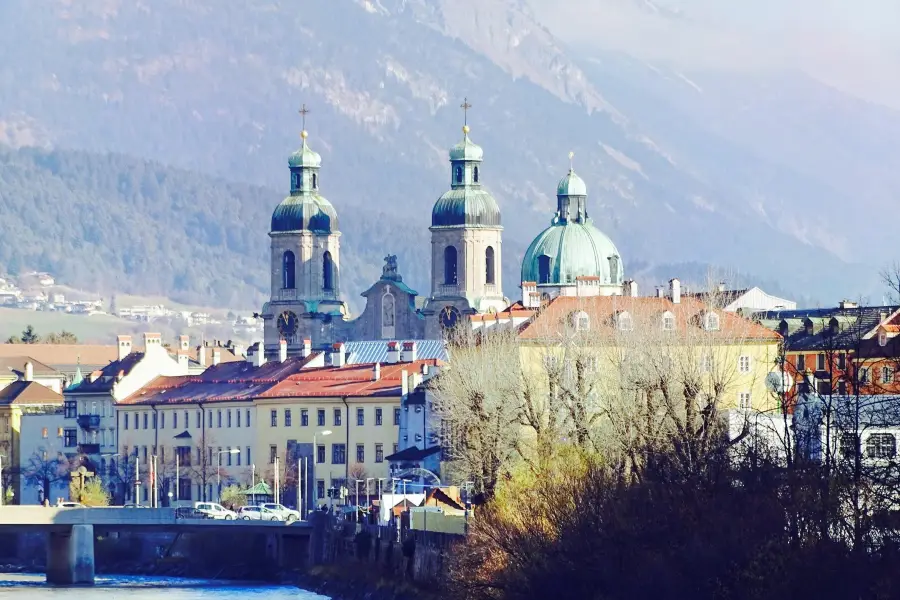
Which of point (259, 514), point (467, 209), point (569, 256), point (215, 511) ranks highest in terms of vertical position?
point (467, 209)

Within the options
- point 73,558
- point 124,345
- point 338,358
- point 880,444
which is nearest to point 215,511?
point 73,558

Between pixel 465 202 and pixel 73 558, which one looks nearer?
pixel 73 558

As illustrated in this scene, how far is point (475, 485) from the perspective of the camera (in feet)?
316

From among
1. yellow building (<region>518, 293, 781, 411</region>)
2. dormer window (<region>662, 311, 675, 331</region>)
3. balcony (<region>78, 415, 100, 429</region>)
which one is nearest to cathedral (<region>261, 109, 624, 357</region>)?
balcony (<region>78, 415, 100, 429</region>)

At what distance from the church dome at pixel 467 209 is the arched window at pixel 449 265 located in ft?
6.22

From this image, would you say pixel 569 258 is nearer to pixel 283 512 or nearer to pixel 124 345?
pixel 124 345

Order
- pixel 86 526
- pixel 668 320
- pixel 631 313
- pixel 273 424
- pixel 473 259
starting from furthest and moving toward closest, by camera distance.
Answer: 1. pixel 473 259
2. pixel 273 424
3. pixel 86 526
4. pixel 631 313
5. pixel 668 320

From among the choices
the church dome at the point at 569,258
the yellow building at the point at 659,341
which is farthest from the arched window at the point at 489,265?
the yellow building at the point at 659,341

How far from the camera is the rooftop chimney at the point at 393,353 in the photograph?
6176 inches

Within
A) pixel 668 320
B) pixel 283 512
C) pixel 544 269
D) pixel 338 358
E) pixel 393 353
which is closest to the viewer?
pixel 668 320

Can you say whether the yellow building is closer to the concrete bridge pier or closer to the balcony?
the concrete bridge pier

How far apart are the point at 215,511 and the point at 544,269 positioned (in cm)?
6859

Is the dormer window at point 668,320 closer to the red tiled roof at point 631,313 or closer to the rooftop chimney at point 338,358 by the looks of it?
the red tiled roof at point 631,313

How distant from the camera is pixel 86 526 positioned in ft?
390
